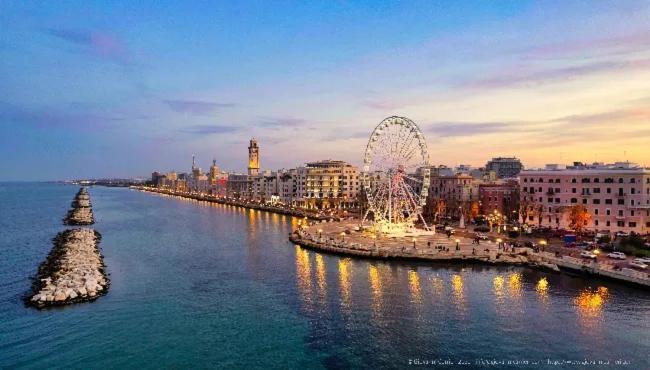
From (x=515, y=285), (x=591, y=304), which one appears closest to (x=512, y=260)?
(x=515, y=285)

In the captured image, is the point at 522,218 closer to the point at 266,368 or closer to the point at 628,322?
the point at 628,322

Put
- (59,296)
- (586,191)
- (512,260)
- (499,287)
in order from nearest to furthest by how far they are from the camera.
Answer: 1. (59,296)
2. (499,287)
3. (512,260)
4. (586,191)

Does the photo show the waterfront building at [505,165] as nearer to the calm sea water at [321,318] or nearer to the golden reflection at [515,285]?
the calm sea water at [321,318]

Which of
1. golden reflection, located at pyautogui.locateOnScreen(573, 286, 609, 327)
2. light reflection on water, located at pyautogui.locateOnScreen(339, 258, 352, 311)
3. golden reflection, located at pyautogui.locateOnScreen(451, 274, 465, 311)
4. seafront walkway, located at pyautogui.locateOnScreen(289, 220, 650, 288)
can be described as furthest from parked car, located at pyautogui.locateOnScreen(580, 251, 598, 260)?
light reflection on water, located at pyautogui.locateOnScreen(339, 258, 352, 311)

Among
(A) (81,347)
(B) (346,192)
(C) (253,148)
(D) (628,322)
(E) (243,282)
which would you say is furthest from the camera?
(C) (253,148)

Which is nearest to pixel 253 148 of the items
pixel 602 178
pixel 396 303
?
pixel 602 178

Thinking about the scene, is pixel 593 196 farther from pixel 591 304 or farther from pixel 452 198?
pixel 591 304
